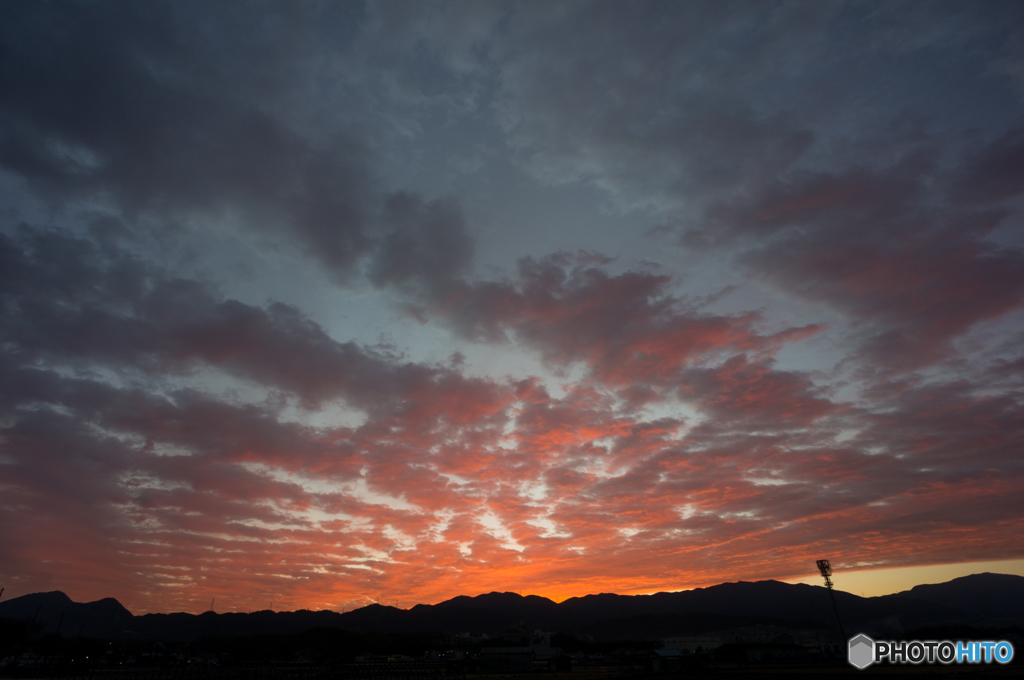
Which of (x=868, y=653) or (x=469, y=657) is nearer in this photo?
(x=868, y=653)

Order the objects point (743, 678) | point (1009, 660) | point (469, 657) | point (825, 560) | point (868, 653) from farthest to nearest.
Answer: point (469, 657)
point (825, 560)
point (868, 653)
point (1009, 660)
point (743, 678)

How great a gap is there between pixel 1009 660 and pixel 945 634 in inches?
6224

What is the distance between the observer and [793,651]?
5925 inches

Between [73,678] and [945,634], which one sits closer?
[73,678]

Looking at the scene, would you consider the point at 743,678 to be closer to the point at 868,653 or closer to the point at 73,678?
the point at 868,653

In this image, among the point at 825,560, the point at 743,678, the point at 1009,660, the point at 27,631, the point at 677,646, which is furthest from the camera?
the point at 677,646

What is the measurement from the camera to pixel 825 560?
118 m

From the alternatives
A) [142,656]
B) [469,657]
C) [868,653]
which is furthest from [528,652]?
[142,656]

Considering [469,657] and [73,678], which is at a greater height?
[73,678]

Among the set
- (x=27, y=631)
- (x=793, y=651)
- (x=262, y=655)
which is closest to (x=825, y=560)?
(x=793, y=651)

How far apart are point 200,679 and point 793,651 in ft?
514

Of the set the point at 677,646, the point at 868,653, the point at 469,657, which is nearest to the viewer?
the point at 868,653

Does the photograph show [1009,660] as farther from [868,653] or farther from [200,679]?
[200,679]

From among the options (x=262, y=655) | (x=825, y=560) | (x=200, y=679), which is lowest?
(x=262, y=655)
